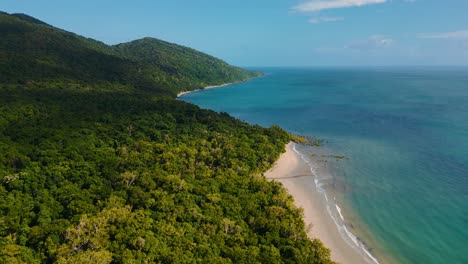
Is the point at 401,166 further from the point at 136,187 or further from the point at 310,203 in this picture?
the point at 136,187

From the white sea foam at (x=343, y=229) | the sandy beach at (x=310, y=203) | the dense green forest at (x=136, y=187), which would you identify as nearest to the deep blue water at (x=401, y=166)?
the white sea foam at (x=343, y=229)

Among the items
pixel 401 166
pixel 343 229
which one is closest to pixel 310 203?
pixel 343 229

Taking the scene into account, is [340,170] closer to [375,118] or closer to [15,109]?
[375,118]

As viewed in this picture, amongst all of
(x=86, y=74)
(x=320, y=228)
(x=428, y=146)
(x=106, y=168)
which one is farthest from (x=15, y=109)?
(x=428, y=146)

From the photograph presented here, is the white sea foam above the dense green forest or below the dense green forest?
below

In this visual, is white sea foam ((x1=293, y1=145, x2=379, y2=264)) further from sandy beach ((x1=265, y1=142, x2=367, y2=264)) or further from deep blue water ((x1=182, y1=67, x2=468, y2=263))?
deep blue water ((x1=182, y1=67, x2=468, y2=263))

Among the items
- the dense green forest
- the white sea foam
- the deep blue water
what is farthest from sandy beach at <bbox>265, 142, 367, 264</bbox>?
the deep blue water
